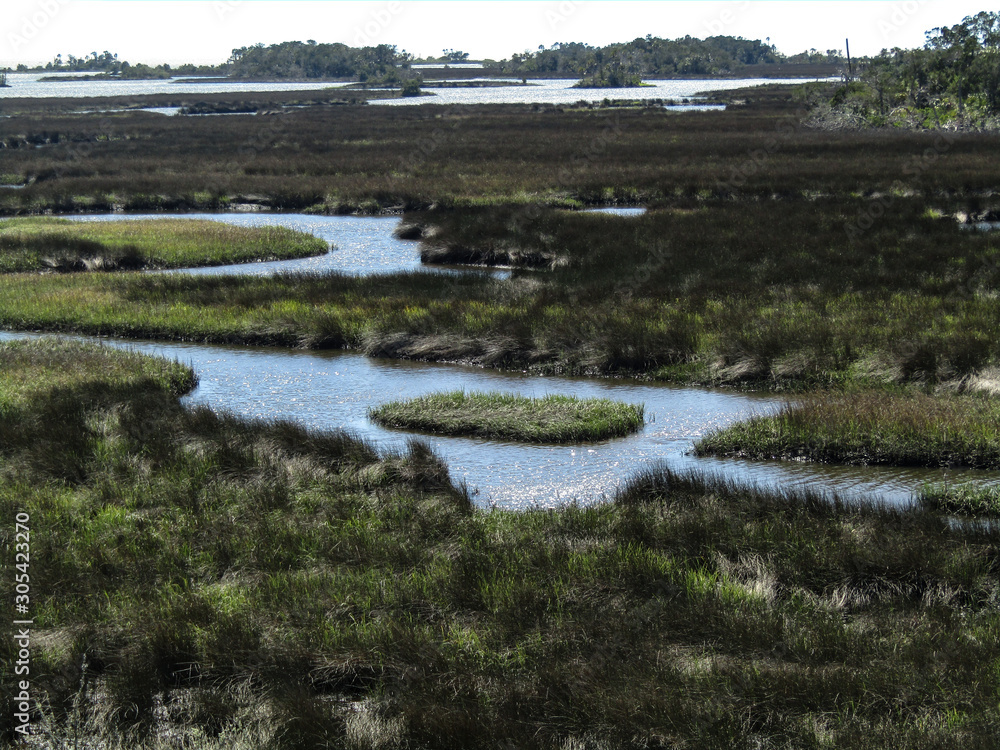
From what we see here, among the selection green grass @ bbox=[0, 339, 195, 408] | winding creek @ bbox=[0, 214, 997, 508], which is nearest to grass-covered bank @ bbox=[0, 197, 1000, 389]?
winding creek @ bbox=[0, 214, 997, 508]

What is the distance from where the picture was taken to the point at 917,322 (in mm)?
17812

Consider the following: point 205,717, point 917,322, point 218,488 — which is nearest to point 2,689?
point 205,717

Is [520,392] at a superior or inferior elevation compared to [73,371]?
inferior

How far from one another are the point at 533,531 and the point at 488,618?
1.95 m

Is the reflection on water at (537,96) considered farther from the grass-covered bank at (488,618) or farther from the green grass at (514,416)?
the grass-covered bank at (488,618)

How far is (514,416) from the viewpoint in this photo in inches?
575

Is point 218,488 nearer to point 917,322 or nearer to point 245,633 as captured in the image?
point 245,633

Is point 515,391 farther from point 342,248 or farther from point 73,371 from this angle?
point 342,248

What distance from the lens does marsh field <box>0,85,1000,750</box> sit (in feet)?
22.3

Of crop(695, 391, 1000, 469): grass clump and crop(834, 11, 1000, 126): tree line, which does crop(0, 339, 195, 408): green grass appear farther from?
crop(834, 11, 1000, 126): tree line

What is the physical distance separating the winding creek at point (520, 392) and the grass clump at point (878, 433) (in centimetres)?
25

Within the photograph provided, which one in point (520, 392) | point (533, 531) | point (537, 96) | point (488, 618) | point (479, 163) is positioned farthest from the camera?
point (537, 96)

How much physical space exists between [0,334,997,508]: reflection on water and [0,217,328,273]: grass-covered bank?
865 cm

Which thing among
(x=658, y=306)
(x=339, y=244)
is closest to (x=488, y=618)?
(x=658, y=306)
